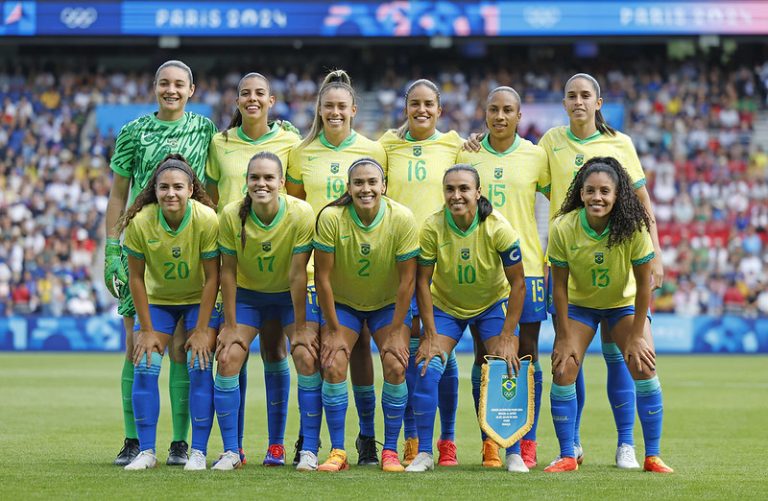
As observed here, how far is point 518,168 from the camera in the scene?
309 inches

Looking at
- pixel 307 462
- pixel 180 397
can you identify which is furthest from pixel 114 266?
pixel 307 462

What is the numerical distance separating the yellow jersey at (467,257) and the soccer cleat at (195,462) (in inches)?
70.6

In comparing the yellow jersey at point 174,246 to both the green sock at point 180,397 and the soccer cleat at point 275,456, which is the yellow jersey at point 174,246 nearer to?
the green sock at point 180,397

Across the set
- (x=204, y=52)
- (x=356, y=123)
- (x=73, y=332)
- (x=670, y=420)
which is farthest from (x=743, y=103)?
(x=670, y=420)

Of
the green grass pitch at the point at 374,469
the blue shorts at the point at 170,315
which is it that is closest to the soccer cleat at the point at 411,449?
the green grass pitch at the point at 374,469

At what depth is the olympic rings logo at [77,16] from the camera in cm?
2694

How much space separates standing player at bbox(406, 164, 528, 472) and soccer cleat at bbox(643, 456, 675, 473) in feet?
2.53

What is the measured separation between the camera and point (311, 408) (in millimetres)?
7285

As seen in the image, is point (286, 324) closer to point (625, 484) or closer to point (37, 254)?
point (625, 484)

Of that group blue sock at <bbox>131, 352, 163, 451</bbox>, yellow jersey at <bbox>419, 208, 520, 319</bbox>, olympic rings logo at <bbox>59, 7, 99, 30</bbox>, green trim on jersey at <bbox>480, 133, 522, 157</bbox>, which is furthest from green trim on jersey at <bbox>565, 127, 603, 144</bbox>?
olympic rings logo at <bbox>59, 7, 99, 30</bbox>

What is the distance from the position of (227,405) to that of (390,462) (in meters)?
1.08

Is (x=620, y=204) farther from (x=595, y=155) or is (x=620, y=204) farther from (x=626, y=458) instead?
(x=626, y=458)

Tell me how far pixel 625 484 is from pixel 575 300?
4.32 feet

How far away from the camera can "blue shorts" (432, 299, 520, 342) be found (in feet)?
24.4
